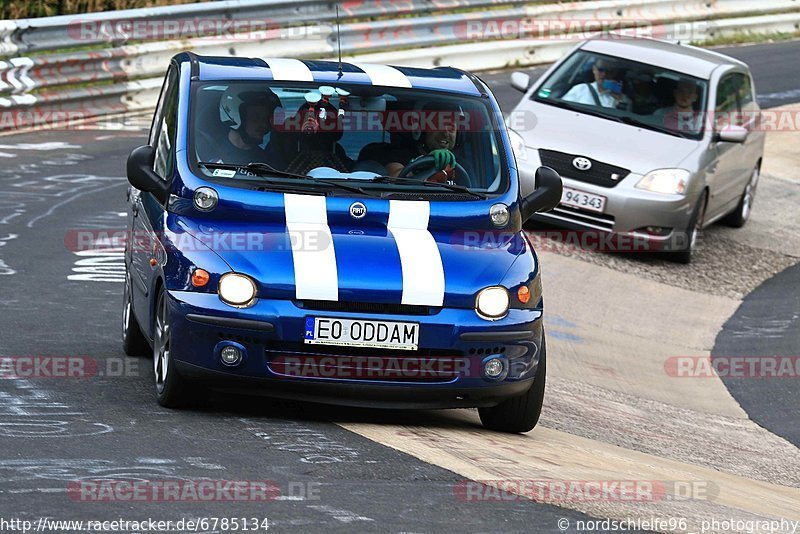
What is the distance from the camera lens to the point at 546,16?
22.9m

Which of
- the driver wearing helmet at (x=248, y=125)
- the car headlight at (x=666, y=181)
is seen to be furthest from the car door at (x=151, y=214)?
the car headlight at (x=666, y=181)

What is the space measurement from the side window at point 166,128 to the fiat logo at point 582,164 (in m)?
5.47

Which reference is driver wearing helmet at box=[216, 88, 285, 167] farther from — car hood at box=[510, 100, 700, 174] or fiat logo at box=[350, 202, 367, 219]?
car hood at box=[510, 100, 700, 174]

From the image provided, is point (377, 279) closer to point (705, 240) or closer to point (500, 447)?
point (500, 447)

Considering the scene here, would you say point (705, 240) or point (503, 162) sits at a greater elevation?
point (503, 162)

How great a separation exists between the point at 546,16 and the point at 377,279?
16297 mm

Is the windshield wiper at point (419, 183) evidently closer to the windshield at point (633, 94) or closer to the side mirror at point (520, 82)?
the windshield at point (633, 94)

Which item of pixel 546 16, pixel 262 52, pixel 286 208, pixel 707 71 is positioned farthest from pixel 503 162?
pixel 546 16

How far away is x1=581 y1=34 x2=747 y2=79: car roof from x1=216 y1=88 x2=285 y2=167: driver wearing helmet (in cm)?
740

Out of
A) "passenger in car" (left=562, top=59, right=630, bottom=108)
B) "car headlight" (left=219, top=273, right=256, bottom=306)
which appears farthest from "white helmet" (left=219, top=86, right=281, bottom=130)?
"passenger in car" (left=562, top=59, right=630, bottom=108)

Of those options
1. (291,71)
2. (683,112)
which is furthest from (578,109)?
(291,71)

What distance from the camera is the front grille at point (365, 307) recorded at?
7.15m

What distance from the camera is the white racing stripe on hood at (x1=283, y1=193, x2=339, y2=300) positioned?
23.4 ft

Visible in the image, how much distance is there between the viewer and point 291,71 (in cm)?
851
